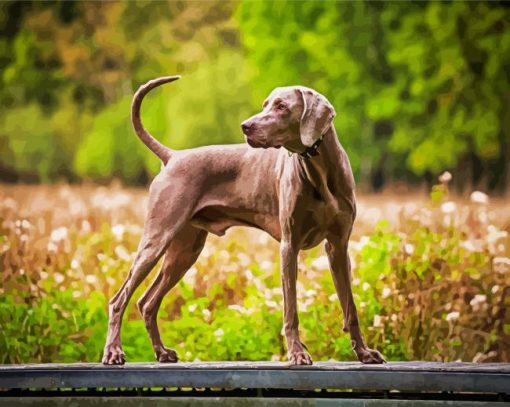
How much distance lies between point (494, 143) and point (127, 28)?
321cm

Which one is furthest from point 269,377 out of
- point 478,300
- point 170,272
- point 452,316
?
point 478,300

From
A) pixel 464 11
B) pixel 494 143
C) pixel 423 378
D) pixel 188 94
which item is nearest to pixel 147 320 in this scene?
pixel 423 378

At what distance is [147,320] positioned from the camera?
15.5ft

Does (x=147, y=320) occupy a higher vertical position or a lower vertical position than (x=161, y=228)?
lower

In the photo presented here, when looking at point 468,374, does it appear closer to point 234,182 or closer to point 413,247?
point 234,182

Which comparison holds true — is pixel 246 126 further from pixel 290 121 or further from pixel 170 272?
pixel 170 272

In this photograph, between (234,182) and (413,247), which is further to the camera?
(413,247)

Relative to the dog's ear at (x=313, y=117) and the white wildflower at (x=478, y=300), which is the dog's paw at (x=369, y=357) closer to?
the dog's ear at (x=313, y=117)

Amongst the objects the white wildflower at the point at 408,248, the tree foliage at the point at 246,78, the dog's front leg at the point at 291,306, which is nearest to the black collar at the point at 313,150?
the dog's front leg at the point at 291,306

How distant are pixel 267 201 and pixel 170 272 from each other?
59 cm

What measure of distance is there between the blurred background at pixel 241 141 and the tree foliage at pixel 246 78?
0.06 feet

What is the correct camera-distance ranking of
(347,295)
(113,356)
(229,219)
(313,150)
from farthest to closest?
1. (229,219)
2. (113,356)
3. (347,295)
4. (313,150)

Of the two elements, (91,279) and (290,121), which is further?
(91,279)

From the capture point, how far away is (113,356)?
4.48m
